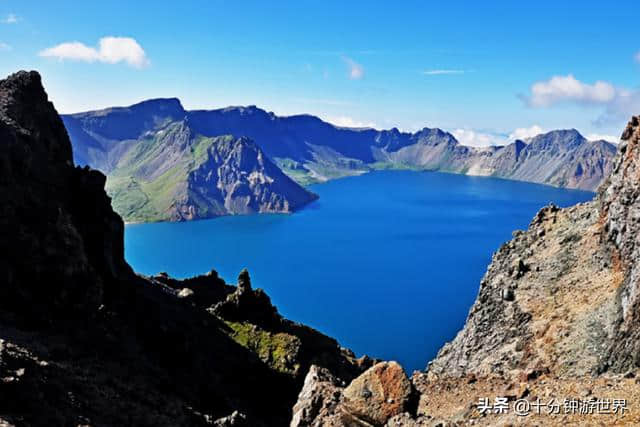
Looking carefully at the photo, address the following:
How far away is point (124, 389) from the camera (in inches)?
1549

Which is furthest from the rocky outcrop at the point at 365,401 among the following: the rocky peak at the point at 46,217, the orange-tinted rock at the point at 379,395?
the rocky peak at the point at 46,217

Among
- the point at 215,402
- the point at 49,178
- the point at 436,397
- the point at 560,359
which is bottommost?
the point at 215,402

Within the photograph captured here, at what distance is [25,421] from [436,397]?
22419mm

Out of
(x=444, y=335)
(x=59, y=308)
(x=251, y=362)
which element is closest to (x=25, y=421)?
(x=59, y=308)

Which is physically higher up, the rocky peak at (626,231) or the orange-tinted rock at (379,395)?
the rocky peak at (626,231)

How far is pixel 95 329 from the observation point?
167ft

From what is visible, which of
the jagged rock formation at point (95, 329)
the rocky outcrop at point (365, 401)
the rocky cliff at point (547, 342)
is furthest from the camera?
the jagged rock formation at point (95, 329)

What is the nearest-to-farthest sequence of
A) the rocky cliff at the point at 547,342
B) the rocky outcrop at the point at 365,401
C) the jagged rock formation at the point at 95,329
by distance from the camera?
the rocky cliff at the point at 547,342
the rocky outcrop at the point at 365,401
the jagged rock formation at the point at 95,329

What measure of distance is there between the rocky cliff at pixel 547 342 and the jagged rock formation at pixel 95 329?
1417 centimetres

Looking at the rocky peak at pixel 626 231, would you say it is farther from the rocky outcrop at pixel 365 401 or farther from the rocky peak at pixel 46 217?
the rocky peak at pixel 46 217

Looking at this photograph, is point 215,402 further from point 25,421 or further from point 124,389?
point 25,421

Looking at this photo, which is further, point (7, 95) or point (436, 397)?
point (7, 95)

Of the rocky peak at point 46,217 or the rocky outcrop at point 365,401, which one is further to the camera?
the rocky peak at point 46,217

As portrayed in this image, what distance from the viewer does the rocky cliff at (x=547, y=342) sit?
1046 inches
